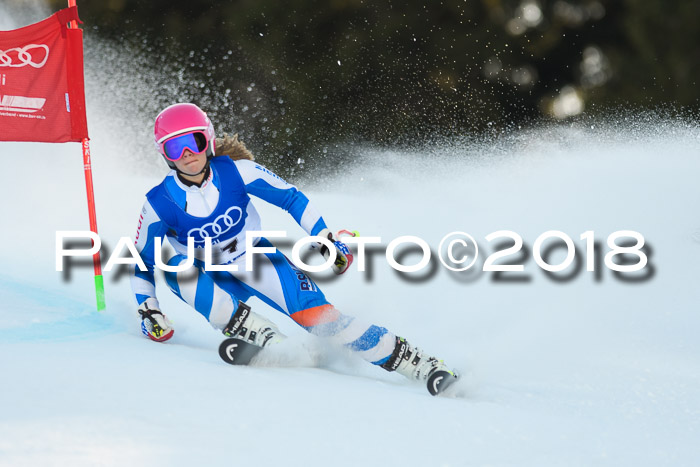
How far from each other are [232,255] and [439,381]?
121 centimetres

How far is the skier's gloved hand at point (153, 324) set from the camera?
4.07 meters

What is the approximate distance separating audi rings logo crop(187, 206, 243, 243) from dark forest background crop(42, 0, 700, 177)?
1218 centimetres

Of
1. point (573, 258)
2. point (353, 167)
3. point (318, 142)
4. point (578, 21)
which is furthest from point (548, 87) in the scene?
point (573, 258)

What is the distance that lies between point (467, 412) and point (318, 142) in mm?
13458

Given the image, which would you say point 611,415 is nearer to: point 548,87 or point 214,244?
point 214,244

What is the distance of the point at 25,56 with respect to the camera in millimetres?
4984

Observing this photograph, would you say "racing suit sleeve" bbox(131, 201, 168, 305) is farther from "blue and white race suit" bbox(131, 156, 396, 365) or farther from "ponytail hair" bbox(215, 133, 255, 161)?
"ponytail hair" bbox(215, 133, 255, 161)

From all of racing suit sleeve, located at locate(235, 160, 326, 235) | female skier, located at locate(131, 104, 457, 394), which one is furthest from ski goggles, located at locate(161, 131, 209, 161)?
racing suit sleeve, located at locate(235, 160, 326, 235)

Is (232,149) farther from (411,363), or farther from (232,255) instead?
(411,363)

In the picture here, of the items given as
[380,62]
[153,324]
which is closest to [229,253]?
[153,324]

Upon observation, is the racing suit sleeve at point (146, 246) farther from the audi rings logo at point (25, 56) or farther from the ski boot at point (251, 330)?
the audi rings logo at point (25, 56)

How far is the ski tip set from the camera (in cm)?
362

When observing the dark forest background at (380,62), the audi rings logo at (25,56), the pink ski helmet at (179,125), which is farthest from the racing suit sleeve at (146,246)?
the dark forest background at (380,62)

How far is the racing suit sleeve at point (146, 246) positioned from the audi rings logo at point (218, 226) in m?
0.16
